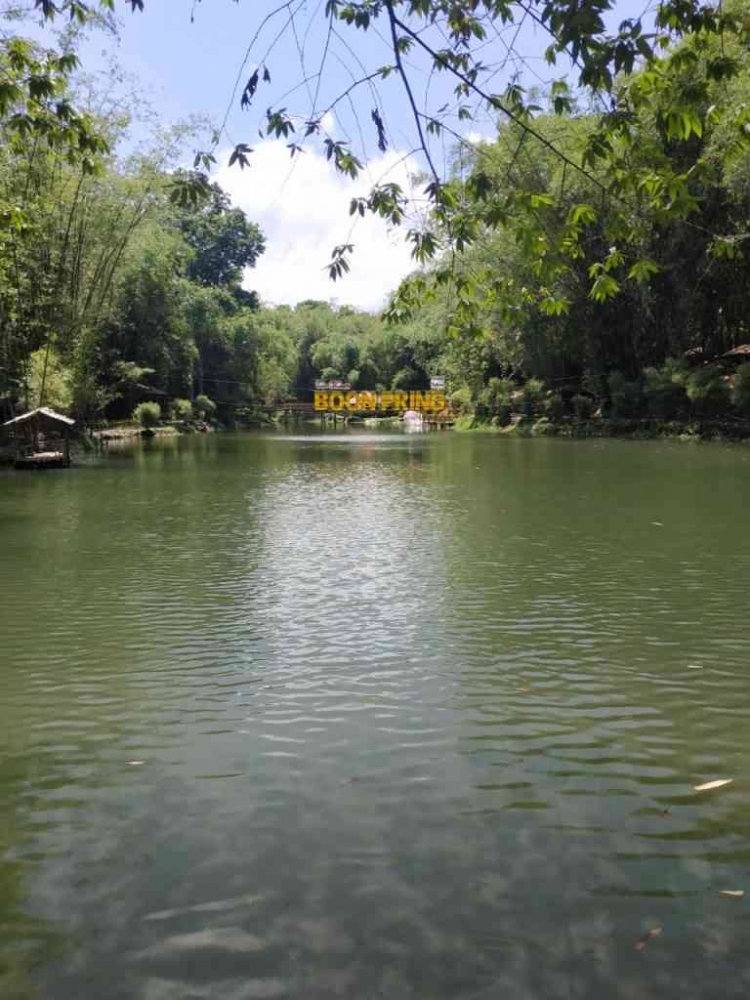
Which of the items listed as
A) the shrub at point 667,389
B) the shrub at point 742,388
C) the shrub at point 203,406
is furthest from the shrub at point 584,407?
the shrub at point 203,406

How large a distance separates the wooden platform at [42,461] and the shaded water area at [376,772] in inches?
635

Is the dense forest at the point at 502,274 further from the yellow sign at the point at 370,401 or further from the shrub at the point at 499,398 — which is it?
the yellow sign at the point at 370,401

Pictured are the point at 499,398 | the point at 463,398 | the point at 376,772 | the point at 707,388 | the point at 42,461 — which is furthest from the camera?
the point at 463,398

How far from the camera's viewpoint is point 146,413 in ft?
167

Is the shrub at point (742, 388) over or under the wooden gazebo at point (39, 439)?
over

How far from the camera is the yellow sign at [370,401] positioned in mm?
85762

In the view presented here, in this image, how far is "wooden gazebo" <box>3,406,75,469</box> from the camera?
2691cm

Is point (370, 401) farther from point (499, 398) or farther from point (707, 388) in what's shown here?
point (707, 388)

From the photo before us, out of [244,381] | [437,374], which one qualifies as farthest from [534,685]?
[437,374]

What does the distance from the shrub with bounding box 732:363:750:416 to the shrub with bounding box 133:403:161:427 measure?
32.6m

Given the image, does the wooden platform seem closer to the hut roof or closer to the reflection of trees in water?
the hut roof

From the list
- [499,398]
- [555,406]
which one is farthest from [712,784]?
[499,398]

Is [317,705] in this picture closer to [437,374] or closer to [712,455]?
[712,455]

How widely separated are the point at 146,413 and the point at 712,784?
49.5 m
